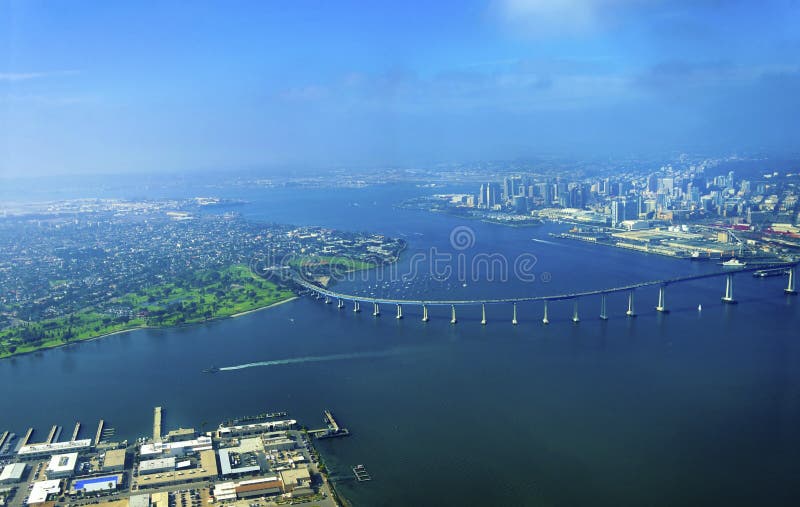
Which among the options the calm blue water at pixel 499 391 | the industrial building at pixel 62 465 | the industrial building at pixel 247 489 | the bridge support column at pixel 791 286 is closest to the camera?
the industrial building at pixel 247 489

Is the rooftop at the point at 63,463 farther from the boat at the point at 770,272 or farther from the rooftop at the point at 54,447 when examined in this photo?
the boat at the point at 770,272

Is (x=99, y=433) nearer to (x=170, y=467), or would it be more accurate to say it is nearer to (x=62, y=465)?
(x=62, y=465)

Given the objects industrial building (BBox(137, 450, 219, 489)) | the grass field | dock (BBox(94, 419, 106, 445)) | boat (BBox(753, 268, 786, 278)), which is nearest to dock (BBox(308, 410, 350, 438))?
industrial building (BBox(137, 450, 219, 489))

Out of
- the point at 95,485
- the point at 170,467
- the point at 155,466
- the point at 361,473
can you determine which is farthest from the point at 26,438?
the point at 361,473

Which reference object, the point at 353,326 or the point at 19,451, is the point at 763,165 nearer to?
the point at 353,326

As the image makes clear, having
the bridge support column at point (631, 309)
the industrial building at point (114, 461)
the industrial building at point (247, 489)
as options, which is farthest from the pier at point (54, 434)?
the bridge support column at point (631, 309)

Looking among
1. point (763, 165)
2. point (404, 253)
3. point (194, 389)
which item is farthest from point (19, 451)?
point (763, 165)
